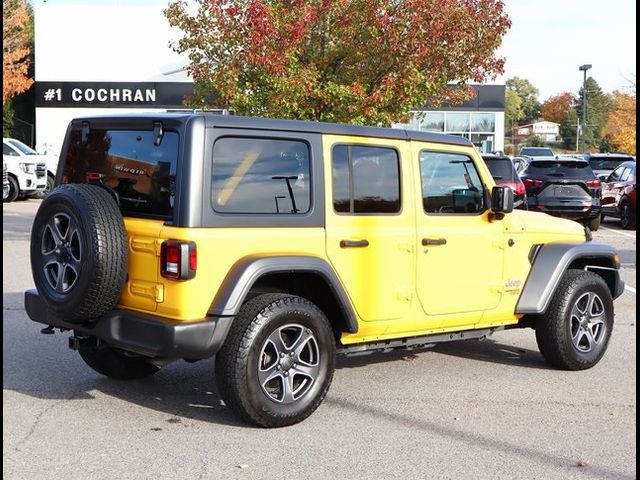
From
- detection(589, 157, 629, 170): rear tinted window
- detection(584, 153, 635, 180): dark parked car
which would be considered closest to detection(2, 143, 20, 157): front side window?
detection(584, 153, 635, 180): dark parked car

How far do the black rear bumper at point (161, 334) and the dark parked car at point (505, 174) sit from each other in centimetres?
1272

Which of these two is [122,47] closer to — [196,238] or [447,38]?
[447,38]

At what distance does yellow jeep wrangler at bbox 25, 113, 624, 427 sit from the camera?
5164mm

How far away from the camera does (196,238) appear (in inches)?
201

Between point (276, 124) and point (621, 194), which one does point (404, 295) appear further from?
point (621, 194)

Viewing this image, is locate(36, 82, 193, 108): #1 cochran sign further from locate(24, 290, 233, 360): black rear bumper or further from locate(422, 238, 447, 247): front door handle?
locate(24, 290, 233, 360): black rear bumper

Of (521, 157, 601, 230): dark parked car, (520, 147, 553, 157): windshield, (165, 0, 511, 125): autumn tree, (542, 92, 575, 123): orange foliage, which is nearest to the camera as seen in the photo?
(165, 0, 511, 125): autumn tree

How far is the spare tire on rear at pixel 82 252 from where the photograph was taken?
5.15m

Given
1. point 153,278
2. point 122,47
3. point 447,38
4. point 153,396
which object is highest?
point 122,47

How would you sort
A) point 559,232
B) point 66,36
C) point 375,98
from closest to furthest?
point 559,232 → point 375,98 → point 66,36

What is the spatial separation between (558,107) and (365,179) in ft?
407

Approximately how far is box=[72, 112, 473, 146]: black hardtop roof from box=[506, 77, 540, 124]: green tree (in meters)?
134

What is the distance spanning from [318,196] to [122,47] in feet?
123

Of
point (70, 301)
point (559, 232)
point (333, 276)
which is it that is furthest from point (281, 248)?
point (559, 232)
